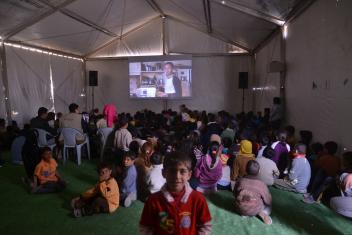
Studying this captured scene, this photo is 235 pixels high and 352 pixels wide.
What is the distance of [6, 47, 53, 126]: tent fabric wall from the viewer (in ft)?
23.0

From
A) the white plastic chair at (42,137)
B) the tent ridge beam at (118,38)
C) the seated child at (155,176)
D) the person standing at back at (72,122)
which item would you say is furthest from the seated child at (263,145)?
the tent ridge beam at (118,38)

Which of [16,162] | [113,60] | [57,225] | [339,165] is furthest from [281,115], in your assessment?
[113,60]

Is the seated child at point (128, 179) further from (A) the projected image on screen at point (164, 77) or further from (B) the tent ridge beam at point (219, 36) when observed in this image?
(B) the tent ridge beam at point (219, 36)

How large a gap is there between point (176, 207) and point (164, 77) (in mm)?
8115

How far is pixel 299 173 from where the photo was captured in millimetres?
3363

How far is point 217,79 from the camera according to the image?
940cm

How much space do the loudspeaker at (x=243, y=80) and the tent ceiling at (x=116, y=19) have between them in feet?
2.92

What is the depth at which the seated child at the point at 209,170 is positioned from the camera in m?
3.38

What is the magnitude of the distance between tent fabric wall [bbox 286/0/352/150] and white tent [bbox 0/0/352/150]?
38 mm

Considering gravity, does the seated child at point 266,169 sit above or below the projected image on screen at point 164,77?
below

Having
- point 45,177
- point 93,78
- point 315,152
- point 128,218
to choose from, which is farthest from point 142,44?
point 128,218

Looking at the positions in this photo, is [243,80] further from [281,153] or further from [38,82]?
[38,82]

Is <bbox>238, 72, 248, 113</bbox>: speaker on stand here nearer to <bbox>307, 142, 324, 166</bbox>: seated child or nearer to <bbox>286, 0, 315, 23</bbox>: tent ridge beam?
<bbox>286, 0, 315, 23</bbox>: tent ridge beam

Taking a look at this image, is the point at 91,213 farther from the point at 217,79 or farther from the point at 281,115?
the point at 217,79
